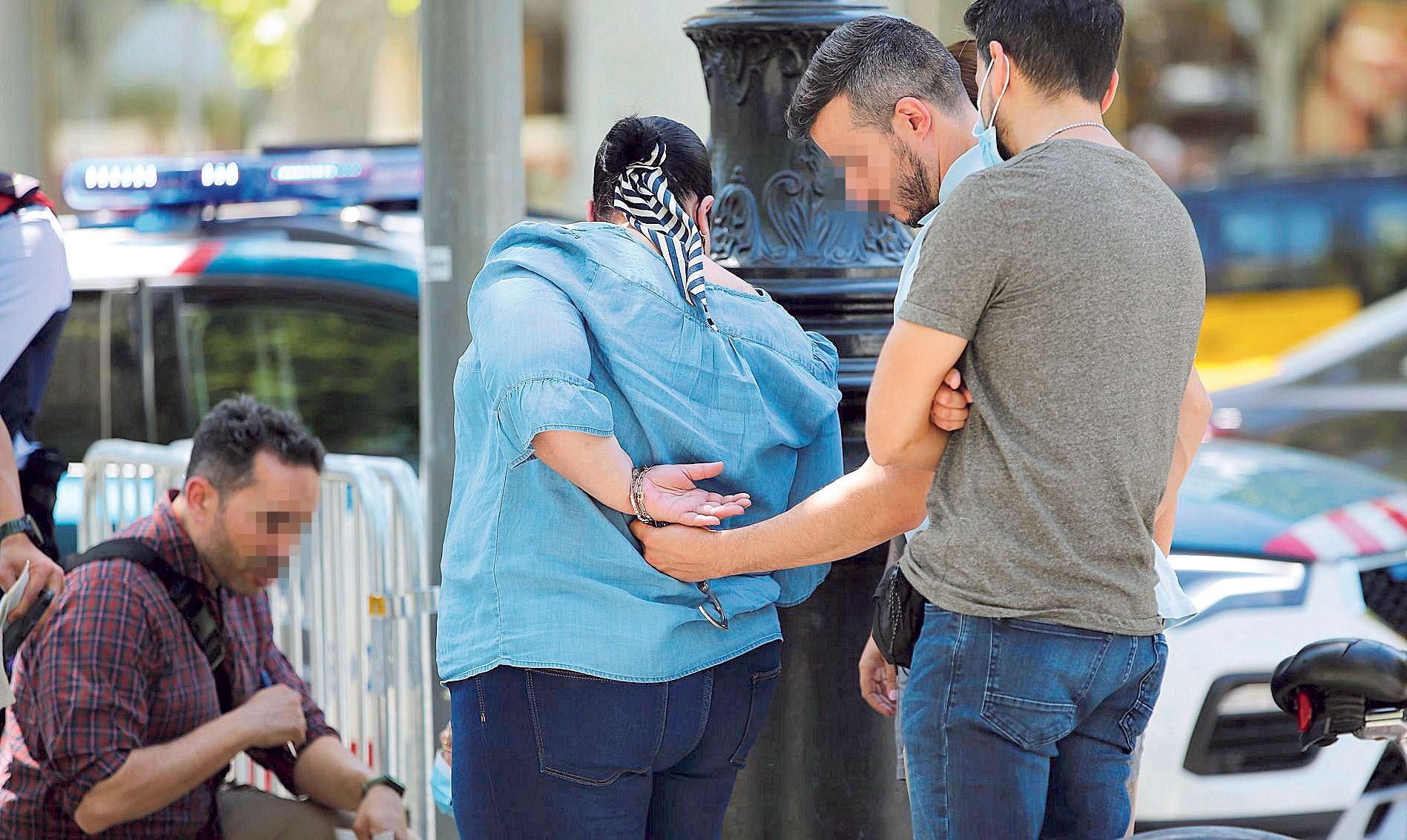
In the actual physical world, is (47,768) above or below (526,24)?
below

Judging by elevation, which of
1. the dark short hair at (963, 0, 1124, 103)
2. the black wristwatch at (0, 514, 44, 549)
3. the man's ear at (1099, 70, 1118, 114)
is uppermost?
the dark short hair at (963, 0, 1124, 103)

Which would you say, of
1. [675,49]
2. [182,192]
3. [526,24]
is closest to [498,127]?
[182,192]

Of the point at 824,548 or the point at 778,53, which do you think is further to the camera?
the point at 778,53

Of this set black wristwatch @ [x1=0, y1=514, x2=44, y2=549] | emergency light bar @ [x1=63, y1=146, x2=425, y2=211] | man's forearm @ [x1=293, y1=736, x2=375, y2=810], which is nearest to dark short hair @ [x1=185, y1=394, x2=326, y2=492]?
black wristwatch @ [x1=0, y1=514, x2=44, y2=549]

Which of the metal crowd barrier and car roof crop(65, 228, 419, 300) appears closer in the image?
the metal crowd barrier

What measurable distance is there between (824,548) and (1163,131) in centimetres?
1719

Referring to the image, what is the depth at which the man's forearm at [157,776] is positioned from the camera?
3305mm

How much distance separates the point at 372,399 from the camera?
583 cm

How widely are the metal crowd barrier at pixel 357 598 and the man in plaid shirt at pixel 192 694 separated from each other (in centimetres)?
43

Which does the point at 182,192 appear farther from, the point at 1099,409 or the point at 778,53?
the point at 1099,409

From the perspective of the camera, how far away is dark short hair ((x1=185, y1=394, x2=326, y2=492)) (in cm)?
367

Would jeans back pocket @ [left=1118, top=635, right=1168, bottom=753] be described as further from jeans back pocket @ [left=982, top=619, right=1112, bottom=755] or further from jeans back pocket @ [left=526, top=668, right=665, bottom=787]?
jeans back pocket @ [left=526, top=668, right=665, bottom=787]

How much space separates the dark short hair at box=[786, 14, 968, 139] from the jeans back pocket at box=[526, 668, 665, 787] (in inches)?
35.4

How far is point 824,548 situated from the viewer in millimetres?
2562
